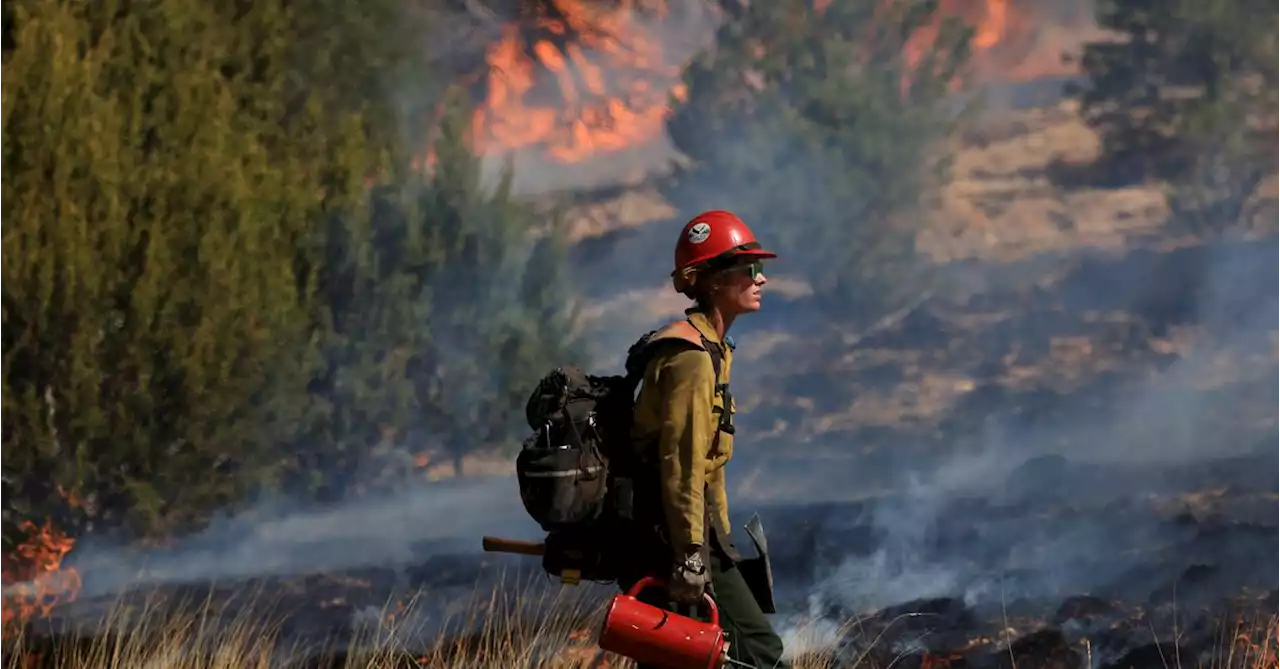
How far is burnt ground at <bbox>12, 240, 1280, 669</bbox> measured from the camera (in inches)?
246

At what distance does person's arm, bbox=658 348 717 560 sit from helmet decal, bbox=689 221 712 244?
0.37 m

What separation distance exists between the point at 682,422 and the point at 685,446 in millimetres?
59

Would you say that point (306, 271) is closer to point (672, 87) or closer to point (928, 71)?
point (672, 87)

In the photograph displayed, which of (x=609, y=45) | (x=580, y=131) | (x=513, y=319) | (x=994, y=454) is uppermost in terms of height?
(x=609, y=45)

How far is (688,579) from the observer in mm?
3178

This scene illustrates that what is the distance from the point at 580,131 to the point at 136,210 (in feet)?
7.46

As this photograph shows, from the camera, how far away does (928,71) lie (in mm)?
6898

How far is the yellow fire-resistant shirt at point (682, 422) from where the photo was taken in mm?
3201

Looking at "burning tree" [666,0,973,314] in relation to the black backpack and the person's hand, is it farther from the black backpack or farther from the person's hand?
the person's hand

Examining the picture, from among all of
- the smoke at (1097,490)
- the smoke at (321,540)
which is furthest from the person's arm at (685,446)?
the smoke at (321,540)

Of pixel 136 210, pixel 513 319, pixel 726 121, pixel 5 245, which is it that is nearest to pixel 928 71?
pixel 726 121

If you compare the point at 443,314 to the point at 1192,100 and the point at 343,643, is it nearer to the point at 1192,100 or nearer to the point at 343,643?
the point at 343,643

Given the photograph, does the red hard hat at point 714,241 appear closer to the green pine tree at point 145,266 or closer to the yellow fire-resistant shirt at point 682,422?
the yellow fire-resistant shirt at point 682,422

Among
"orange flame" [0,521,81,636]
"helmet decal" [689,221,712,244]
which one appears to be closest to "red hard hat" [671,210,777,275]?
"helmet decal" [689,221,712,244]
